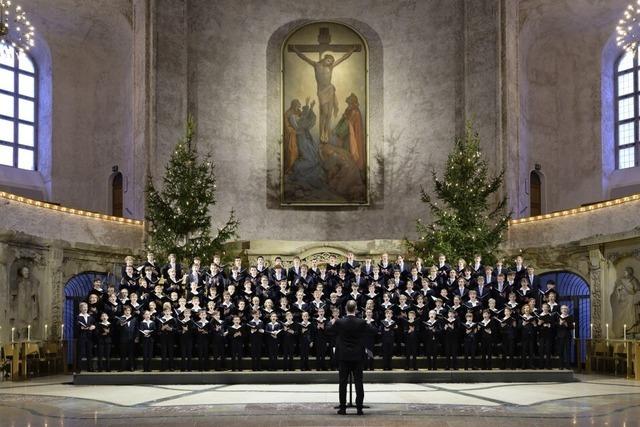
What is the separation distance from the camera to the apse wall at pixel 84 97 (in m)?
25.6

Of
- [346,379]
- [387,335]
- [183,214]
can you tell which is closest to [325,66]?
[183,214]

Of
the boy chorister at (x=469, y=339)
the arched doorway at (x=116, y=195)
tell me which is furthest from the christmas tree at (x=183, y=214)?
the boy chorister at (x=469, y=339)

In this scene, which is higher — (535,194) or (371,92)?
(371,92)

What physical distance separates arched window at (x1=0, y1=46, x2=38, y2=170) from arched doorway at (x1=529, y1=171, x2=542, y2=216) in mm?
14456

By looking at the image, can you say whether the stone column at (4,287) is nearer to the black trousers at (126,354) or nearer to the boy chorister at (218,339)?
the black trousers at (126,354)

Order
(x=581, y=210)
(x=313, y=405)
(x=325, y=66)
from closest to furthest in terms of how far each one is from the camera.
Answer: (x=313, y=405)
(x=581, y=210)
(x=325, y=66)

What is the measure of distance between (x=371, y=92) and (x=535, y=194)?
5.71m

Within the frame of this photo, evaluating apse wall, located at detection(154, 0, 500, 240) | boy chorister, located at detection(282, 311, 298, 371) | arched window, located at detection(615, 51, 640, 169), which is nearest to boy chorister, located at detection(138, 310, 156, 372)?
boy chorister, located at detection(282, 311, 298, 371)

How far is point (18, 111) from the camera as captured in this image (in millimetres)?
25719

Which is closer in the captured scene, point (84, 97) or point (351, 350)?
point (351, 350)

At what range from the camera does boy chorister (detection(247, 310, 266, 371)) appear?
16.3 meters

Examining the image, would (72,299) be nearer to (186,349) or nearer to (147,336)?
(147,336)

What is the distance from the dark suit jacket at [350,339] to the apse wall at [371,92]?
14.4m

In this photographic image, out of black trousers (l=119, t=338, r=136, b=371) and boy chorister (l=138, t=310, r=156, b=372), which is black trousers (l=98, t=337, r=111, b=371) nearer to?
black trousers (l=119, t=338, r=136, b=371)
